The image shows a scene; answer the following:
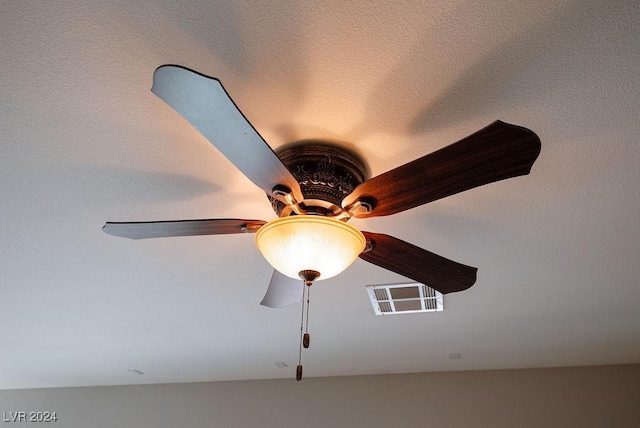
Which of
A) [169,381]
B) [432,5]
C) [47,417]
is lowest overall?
[47,417]

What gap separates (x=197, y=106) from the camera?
1.03 m

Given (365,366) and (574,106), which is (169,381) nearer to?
(365,366)

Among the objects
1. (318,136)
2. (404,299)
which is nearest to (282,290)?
(318,136)

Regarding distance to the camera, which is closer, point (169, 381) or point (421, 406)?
point (421, 406)

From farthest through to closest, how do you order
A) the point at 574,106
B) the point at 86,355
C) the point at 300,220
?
the point at 86,355 < the point at 574,106 < the point at 300,220

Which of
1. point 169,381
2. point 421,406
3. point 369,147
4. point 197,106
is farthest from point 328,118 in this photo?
point 169,381

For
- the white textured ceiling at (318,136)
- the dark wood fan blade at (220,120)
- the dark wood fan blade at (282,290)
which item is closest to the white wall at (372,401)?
the white textured ceiling at (318,136)

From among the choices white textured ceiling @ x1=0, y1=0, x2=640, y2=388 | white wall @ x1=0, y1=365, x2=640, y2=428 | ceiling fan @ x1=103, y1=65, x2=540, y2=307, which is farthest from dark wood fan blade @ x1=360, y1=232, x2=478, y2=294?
white wall @ x1=0, y1=365, x2=640, y2=428

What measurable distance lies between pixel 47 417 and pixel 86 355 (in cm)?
152

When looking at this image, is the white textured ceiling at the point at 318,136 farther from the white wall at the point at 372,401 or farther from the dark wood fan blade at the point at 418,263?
the white wall at the point at 372,401

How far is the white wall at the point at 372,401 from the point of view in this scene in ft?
12.2

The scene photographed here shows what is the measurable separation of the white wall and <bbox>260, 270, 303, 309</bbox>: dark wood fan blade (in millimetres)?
2577

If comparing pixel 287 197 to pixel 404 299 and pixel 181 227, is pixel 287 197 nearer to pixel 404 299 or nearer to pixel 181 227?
pixel 181 227

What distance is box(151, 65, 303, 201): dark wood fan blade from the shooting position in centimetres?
96
